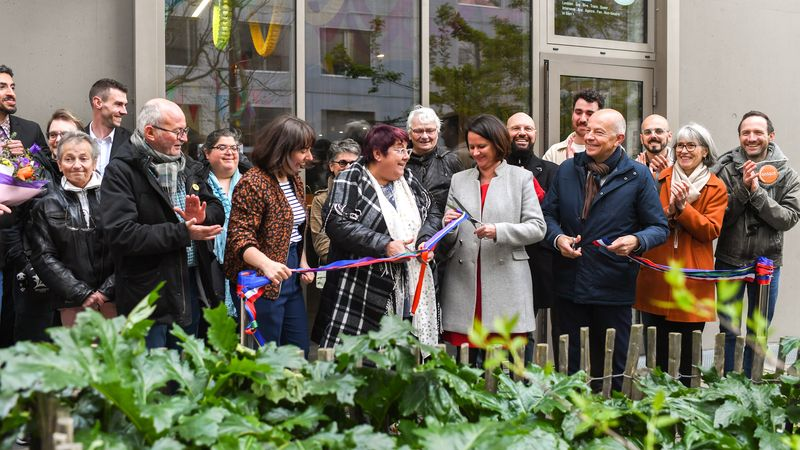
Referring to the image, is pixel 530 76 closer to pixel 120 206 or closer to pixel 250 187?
pixel 250 187

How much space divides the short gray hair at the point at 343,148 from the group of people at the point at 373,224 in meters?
0.15

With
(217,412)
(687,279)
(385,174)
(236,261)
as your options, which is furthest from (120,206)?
(687,279)

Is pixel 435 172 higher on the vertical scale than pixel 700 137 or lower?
lower

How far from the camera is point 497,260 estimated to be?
18.8ft

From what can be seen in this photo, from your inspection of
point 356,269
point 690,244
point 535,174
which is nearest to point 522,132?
point 535,174

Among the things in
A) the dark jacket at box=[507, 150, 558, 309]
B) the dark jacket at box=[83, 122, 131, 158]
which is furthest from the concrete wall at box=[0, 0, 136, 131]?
the dark jacket at box=[507, 150, 558, 309]

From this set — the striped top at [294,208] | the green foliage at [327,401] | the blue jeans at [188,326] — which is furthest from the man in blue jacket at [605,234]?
the blue jeans at [188,326]

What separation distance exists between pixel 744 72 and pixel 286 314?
595 cm

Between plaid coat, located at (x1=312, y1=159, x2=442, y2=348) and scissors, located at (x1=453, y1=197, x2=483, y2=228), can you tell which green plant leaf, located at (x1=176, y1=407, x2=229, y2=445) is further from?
scissors, located at (x1=453, y1=197, x2=483, y2=228)

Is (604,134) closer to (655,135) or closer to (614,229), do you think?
(614,229)

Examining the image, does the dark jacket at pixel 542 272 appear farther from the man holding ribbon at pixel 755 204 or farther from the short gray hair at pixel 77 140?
the short gray hair at pixel 77 140

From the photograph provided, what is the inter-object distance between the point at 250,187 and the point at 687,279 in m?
3.13

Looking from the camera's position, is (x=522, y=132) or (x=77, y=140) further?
(x=522, y=132)

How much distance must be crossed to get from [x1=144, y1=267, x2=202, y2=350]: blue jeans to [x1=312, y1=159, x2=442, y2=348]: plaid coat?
2.29 feet
